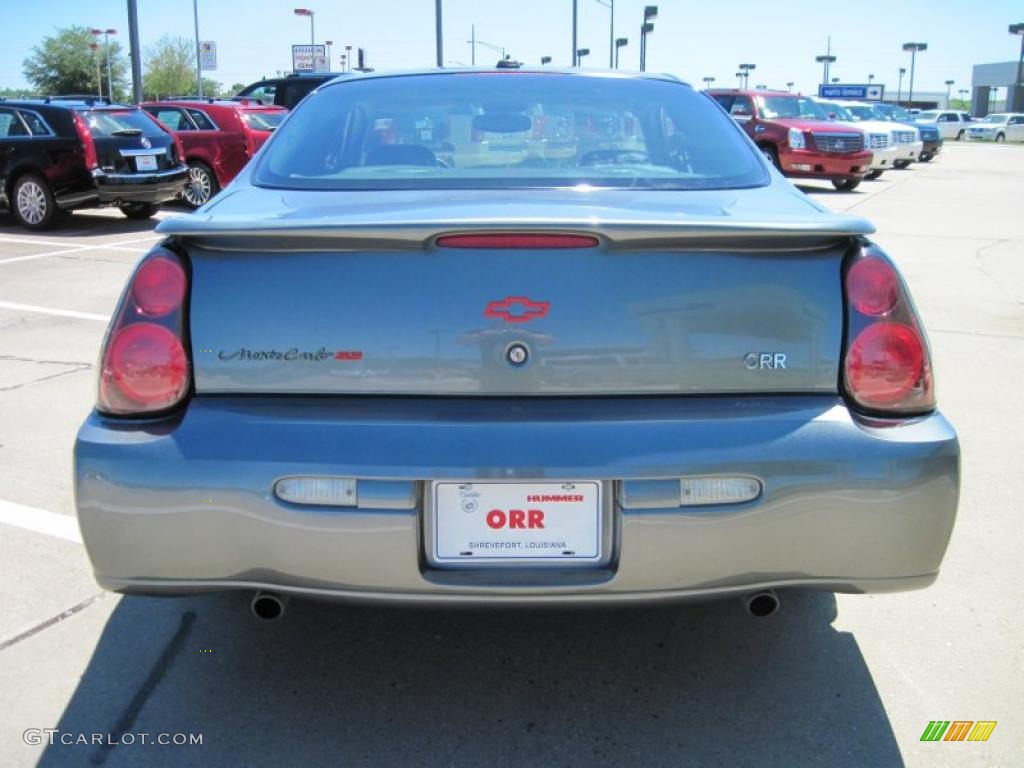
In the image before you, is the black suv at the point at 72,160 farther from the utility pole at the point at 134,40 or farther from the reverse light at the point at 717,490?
the reverse light at the point at 717,490

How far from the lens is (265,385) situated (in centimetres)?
241

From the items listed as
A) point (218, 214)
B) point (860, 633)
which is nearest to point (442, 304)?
point (218, 214)

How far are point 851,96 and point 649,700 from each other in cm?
6860

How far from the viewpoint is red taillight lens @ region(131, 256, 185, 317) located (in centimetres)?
246

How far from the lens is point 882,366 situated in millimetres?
2469

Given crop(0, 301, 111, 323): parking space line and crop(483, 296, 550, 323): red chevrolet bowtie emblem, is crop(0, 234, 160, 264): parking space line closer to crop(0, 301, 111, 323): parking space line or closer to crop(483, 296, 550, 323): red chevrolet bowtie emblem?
crop(0, 301, 111, 323): parking space line

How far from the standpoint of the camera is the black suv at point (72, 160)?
12758 millimetres

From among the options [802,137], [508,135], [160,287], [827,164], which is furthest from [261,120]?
[160,287]

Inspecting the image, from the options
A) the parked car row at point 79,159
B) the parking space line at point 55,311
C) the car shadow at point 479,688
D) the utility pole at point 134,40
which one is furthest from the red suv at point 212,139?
the car shadow at point 479,688

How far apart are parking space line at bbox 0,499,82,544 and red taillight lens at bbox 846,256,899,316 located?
109 inches

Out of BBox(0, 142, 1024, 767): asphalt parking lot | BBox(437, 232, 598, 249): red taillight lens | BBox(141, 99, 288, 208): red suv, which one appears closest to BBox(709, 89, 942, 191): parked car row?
BBox(141, 99, 288, 208): red suv

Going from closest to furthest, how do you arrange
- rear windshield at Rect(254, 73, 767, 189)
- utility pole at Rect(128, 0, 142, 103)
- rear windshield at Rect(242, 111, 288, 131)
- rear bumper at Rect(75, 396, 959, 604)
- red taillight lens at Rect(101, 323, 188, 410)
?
rear bumper at Rect(75, 396, 959, 604), red taillight lens at Rect(101, 323, 188, 410), rear windshield at Rect(254, 73, 767, 189), rear windshield at Rect(242, 111, 288, 131), utility pole at Rect(128, 0, 142, 103)

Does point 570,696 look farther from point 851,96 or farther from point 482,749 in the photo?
point 851,96

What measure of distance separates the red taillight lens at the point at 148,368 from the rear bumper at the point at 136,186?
37.1ft
